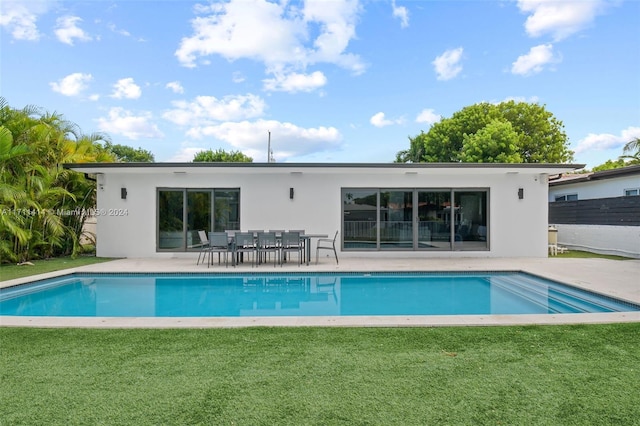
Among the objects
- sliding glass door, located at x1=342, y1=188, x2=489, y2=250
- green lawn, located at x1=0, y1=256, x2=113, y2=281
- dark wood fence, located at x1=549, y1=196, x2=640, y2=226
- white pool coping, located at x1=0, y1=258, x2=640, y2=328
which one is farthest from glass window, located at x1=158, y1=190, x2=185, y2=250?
dark wood fence, located at x1=549, y1=196, x2=640, y2=226

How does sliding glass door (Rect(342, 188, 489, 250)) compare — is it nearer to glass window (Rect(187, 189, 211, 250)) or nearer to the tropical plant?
glass window (Rect(187, 189, 211, 250))

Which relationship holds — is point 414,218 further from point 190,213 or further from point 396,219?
point 190,213

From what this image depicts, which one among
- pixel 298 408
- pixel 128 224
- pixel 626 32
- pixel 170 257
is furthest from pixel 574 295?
pixel 128 224

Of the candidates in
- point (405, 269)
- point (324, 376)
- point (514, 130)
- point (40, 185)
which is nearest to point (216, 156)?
point (514, 130)

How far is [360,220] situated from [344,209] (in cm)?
59

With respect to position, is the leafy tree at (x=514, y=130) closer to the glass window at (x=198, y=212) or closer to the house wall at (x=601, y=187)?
the house wall at (x=601, y=187)

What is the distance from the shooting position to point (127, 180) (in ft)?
39.1

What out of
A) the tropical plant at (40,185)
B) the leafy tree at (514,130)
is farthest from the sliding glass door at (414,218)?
the leafy tree at (514,130)

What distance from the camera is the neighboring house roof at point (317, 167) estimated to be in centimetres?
1087

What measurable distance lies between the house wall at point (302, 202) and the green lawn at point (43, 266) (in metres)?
0.88

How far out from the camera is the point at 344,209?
12.2m

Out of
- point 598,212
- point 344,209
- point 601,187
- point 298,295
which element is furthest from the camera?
point 601,187

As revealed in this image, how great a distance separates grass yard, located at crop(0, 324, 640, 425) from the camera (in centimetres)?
271

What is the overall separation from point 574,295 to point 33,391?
297 inches
